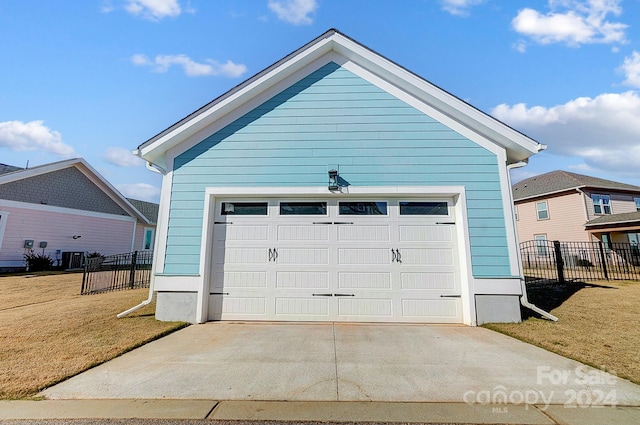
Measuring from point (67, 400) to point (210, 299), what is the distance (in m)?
3.25

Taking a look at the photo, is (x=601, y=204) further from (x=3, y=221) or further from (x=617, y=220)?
(x=3, y=221)

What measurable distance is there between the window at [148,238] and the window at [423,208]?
2300 centimetres

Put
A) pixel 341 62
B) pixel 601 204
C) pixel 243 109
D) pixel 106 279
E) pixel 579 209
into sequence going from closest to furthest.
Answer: pixel 243 109 → pixel 341 62 → pixel 106 279 → pixel 579 209 → pixel 601 204

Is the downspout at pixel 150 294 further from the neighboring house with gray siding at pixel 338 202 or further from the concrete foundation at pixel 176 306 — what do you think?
the concrete foundation at pixel 176 306

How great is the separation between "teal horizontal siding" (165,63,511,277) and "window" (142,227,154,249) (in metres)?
20.0

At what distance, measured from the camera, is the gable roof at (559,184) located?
19703 millimetres

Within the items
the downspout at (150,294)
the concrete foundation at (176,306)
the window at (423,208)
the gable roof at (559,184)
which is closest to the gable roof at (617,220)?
the gable roof at (559,184)

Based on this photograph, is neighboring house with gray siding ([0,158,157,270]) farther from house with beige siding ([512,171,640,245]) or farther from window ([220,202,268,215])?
house with beige siding ([512,171,640,245])

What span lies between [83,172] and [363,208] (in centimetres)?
1928

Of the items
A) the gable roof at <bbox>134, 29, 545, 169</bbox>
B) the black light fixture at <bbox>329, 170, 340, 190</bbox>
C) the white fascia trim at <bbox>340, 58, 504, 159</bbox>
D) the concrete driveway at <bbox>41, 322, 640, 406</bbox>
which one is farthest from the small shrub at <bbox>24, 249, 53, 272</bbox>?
the white fascia trim at <bbox>340, 58, 504, 159</bbox>

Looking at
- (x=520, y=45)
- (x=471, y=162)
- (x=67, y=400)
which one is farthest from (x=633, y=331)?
(x=67, y=400)

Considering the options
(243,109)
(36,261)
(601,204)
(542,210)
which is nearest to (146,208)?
(36,261)

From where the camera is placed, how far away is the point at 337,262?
19.4 feet

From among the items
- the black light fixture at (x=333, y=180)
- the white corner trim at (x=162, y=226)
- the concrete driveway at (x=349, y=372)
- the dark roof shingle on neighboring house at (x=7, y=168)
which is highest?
the dark roof shingle on neighboring house at (x=7, y=168)
